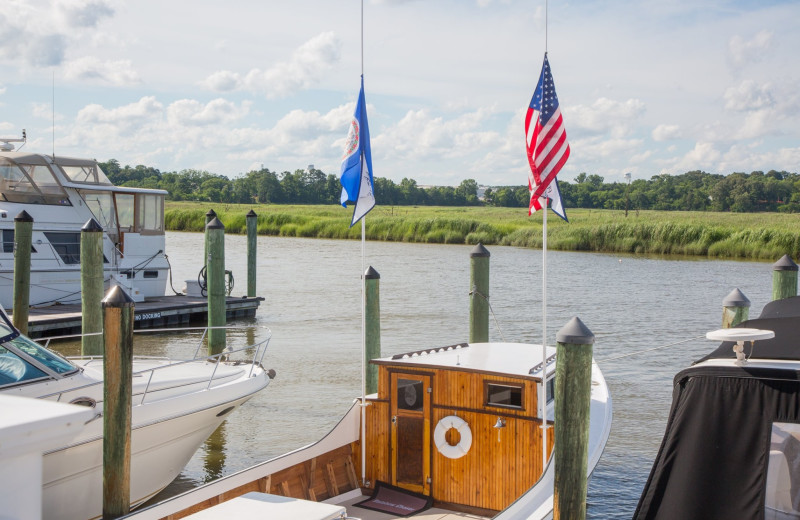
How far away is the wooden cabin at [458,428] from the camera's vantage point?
25.5 ft

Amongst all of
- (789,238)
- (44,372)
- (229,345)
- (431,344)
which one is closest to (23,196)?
(229,345)

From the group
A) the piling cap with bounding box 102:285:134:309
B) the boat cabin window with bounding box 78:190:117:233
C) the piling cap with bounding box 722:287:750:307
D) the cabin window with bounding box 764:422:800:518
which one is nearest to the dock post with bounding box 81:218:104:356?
the piling cap with bounding box 102:285:134:309

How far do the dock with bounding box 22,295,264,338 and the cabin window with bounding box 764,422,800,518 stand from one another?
15.6 m

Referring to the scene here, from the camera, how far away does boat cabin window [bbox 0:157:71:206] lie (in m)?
19.8

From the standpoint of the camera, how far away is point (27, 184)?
65.2 ft

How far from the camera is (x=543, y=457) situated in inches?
298

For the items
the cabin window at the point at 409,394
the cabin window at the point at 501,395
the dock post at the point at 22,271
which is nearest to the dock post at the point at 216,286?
the dock post at the point at 22,271

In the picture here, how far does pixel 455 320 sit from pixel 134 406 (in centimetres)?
1583

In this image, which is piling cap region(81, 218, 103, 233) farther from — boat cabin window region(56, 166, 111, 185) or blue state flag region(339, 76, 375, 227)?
boat cabin window region(56, 166, 111, 185)

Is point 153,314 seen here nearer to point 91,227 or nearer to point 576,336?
point 91,227

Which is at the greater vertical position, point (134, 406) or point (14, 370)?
point (14, 370)

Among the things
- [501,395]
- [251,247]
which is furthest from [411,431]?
[251,247]

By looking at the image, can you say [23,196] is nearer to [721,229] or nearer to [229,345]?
[229,345]

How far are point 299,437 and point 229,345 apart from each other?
24.7 ft
